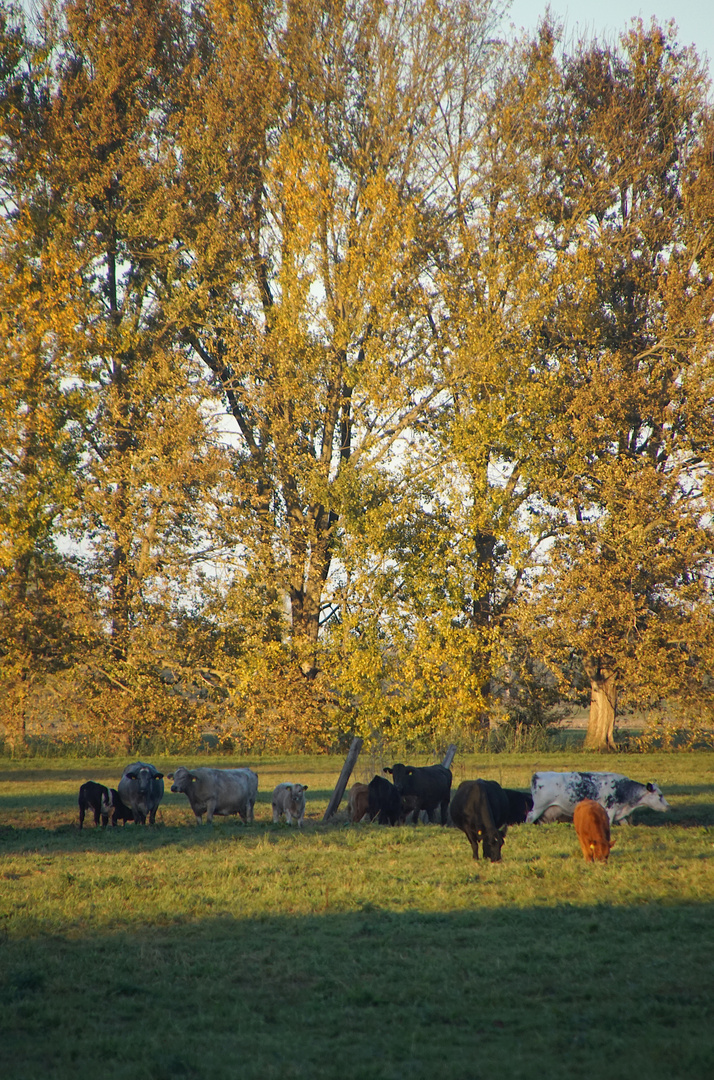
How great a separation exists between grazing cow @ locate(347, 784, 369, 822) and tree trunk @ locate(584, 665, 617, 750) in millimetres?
20196

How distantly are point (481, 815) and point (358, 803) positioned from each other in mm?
5505

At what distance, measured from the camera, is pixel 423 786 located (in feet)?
66.1

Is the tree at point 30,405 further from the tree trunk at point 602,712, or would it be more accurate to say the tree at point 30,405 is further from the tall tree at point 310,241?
the tree trunk at point 602,712

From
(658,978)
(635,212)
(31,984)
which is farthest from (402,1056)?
(635,212)

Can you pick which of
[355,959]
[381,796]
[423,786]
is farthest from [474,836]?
[355,959]

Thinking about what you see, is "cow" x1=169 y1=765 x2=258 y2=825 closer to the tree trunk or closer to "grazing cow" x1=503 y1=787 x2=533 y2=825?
"grazing cow" x1=503 y1=787 x2=533 y2=825

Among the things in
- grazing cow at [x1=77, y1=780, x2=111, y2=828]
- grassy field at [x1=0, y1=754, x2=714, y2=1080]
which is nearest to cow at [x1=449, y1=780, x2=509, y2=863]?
grassy field at [x1=0, y1=754, x2=714, y2=1080]

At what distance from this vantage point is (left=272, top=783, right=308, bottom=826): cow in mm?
19125

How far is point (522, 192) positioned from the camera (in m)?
36.8

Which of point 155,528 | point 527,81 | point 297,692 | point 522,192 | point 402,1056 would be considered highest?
point 527,81

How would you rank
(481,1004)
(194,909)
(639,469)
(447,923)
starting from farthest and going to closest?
(639,469) → (194,909) → (447,923) → (481,1004)

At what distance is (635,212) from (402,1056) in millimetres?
37295

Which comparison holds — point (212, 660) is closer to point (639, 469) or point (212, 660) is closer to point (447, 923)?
point (639, 469)

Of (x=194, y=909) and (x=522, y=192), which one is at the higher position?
(x=522, y=192)
